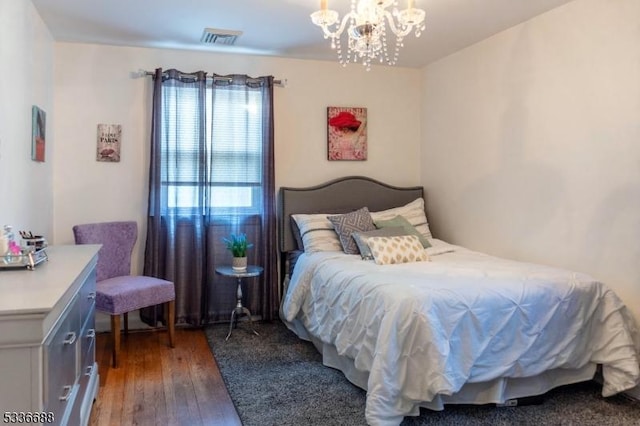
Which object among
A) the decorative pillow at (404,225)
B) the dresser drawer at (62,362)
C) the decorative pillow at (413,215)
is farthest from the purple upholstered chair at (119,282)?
the decorative pillow at (413,215)

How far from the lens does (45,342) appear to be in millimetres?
1386

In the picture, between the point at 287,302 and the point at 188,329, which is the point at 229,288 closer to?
the point at 188,329

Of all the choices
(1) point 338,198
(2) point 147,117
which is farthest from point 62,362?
(1) point 338,198

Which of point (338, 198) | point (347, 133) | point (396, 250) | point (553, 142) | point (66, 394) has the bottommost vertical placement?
point (66, 394)

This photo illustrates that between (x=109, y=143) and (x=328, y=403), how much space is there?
2747mm

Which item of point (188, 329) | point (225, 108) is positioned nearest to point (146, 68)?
point (225, 108)

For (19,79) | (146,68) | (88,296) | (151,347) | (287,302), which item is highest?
Answer: (146,68)

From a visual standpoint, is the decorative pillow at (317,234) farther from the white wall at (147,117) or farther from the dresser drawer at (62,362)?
the dresser drawer at (62,362)

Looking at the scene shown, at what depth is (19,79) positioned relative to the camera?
8.96 feet

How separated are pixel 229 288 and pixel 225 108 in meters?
1.58

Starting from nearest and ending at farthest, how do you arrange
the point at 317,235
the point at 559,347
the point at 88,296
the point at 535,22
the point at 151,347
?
the point at 88,296, the point at 559,347, the point at 535,22, the point at 151,347, the point at 317,235

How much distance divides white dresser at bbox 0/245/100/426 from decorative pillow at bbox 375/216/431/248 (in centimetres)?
240

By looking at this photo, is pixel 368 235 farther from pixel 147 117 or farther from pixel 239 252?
pixel 147 117

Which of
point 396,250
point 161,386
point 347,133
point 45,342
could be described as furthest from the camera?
point 347,133
